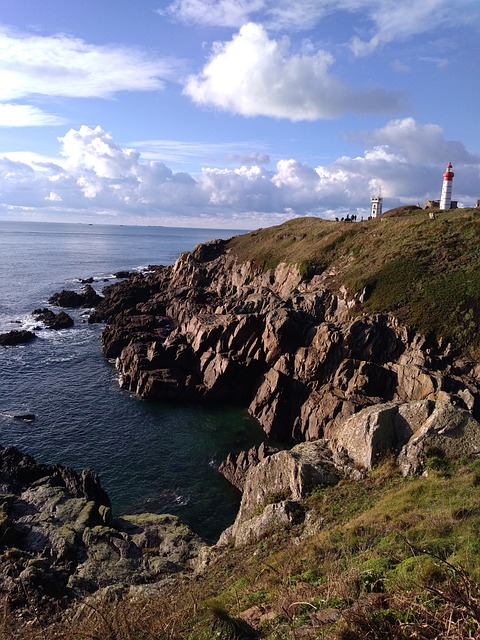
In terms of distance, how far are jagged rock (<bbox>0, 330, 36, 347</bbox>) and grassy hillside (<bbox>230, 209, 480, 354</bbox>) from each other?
4618cm

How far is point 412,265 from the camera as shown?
197 ft

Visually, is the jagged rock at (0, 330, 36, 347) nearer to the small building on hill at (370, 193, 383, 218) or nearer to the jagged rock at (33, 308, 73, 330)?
the jagged rock at (33, 308, 73, 330)

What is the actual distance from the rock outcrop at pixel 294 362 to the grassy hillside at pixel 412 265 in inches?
109

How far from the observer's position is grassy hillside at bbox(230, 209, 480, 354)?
49.6m

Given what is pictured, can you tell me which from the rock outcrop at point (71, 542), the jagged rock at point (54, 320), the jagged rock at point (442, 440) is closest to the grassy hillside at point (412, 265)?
the jagged rock at point (442, 440)

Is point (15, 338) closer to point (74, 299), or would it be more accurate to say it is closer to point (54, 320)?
point (54, 320)

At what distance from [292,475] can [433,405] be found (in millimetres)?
8435

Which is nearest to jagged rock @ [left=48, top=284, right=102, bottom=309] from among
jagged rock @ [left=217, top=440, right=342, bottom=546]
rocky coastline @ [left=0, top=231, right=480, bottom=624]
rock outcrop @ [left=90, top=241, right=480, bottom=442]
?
rocky coastline @ [left=0, top=231, right=480, bottom=624]

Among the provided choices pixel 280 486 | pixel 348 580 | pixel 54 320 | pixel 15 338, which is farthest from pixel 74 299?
pixel 348 580

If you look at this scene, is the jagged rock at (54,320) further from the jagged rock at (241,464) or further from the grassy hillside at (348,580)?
the grassy hillside at (348,580)

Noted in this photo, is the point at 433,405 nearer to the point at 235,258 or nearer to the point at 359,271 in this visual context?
the point at 359,271

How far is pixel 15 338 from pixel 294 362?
46.0 m

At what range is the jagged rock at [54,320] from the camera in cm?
7729

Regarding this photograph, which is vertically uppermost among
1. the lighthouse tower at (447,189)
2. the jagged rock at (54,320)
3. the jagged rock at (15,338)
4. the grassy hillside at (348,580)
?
the lighthouse tower at (447,189)
